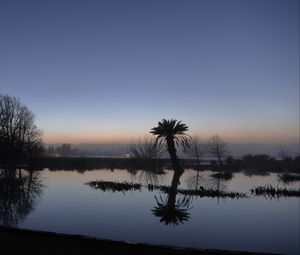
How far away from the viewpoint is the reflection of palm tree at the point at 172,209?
55.8 ft

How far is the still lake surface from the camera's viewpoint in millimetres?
13383

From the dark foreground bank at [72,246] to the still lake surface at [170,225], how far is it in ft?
7.25

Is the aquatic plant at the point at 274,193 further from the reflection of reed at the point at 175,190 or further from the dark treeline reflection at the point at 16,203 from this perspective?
the dark treeline reflection at the point at 16,203

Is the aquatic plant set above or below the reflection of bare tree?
below

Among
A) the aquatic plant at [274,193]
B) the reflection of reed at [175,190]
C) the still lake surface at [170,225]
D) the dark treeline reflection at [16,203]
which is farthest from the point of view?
the aquatic plant at [274,193]

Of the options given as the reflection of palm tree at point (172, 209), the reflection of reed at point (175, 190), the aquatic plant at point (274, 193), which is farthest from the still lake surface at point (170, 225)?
the aquatic plant at point (274, 193)

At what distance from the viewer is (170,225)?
15734 millimetres

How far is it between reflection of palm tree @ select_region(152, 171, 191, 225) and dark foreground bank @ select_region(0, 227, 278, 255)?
219 inches

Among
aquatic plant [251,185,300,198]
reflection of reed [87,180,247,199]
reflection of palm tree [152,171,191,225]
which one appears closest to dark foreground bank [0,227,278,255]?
reflection of palm tree [152,171,191,225]

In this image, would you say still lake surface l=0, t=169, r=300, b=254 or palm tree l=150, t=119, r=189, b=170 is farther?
palm tree l=150, t=119, r=189, b=170

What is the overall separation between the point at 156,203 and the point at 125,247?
36.7 feet

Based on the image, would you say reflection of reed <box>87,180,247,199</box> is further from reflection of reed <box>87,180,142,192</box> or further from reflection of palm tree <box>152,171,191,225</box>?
reflection of palm tree <box>152,171,191,225</box>

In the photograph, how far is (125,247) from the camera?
10578mm

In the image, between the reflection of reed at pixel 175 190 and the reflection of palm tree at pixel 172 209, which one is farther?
the reflection of reed at pixel 175 190
